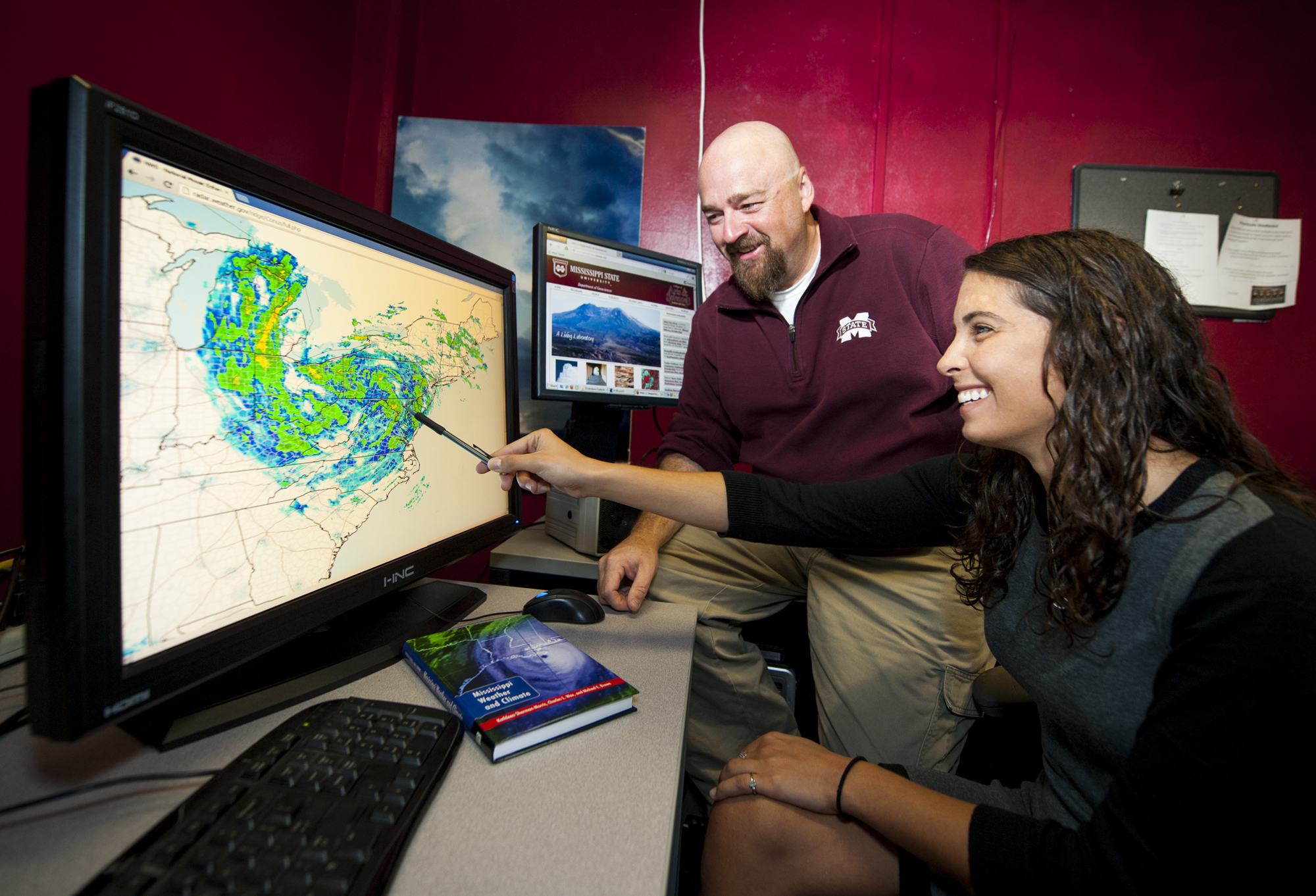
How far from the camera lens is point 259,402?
1.88 feet

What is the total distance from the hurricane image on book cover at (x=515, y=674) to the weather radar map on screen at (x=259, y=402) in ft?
0.48

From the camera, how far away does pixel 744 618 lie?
4.58 feet

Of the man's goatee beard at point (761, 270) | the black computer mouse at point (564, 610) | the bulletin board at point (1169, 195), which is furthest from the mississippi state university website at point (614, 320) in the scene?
the bulletin board at point (1169, 195)

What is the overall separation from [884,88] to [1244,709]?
6.73 ft

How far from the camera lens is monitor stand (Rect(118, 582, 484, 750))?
56 centimetres

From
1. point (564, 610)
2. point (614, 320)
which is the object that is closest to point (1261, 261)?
point (614, 320)

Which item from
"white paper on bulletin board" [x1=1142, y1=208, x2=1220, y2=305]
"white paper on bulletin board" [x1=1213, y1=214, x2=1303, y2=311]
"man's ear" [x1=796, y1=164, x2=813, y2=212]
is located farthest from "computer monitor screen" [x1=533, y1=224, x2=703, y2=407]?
"white paper on bulletin board" [x1=1213, y1=214, x2=1303, y2=311]

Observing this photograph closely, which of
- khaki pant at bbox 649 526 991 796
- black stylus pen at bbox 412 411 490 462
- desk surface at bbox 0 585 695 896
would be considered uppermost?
black stylus pen at bbox 412 411 490 462

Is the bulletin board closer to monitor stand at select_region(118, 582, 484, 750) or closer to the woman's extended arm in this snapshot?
the woman's extended arm

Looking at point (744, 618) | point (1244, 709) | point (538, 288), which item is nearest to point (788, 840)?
point (1244, 709)

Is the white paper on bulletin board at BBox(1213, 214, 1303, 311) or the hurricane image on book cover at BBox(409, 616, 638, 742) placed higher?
the white paper on bulletin board at BBox(1213, 214, 1303, 311)

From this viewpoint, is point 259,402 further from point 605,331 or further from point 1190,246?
point 1190,246

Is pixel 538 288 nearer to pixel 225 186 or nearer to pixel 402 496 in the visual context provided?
pixel 402 496

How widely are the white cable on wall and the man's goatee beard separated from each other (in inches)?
20.9
